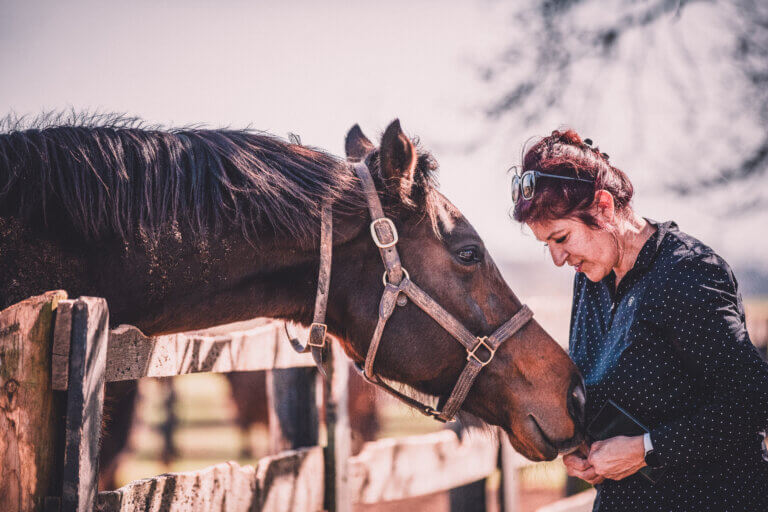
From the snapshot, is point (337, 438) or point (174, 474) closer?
point (174, 474)

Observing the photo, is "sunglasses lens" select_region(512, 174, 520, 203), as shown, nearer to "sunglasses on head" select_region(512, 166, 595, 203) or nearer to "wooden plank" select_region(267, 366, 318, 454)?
"sunglasses on head" select_region(512, 166, 595, 203)

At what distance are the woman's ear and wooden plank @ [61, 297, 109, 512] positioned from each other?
152 cm

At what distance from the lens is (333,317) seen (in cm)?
204

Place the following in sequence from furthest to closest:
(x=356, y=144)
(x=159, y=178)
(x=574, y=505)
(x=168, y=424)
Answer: (x=168, y=424), (x=574, y=505), (x=356, y=144), (x=159, y=178)

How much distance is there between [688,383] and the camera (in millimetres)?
1859

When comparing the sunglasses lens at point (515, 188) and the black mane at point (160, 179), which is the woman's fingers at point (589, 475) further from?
the black mane at point (160, 179)

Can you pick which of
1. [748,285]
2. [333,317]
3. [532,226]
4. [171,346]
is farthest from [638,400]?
[748,285]

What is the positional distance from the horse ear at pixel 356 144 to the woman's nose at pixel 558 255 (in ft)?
2.65

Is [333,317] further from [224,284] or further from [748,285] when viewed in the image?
[748,285]

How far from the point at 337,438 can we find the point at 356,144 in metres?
1.24

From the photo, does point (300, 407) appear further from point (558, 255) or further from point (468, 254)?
point (558, 255)

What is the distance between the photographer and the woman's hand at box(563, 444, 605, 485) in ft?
6.50

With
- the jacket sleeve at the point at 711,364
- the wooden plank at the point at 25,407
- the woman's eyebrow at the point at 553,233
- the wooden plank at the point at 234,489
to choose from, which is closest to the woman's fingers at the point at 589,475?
the jacket sleeve at the point at 711,364

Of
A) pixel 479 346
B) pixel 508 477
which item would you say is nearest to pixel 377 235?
pixel 479 346
